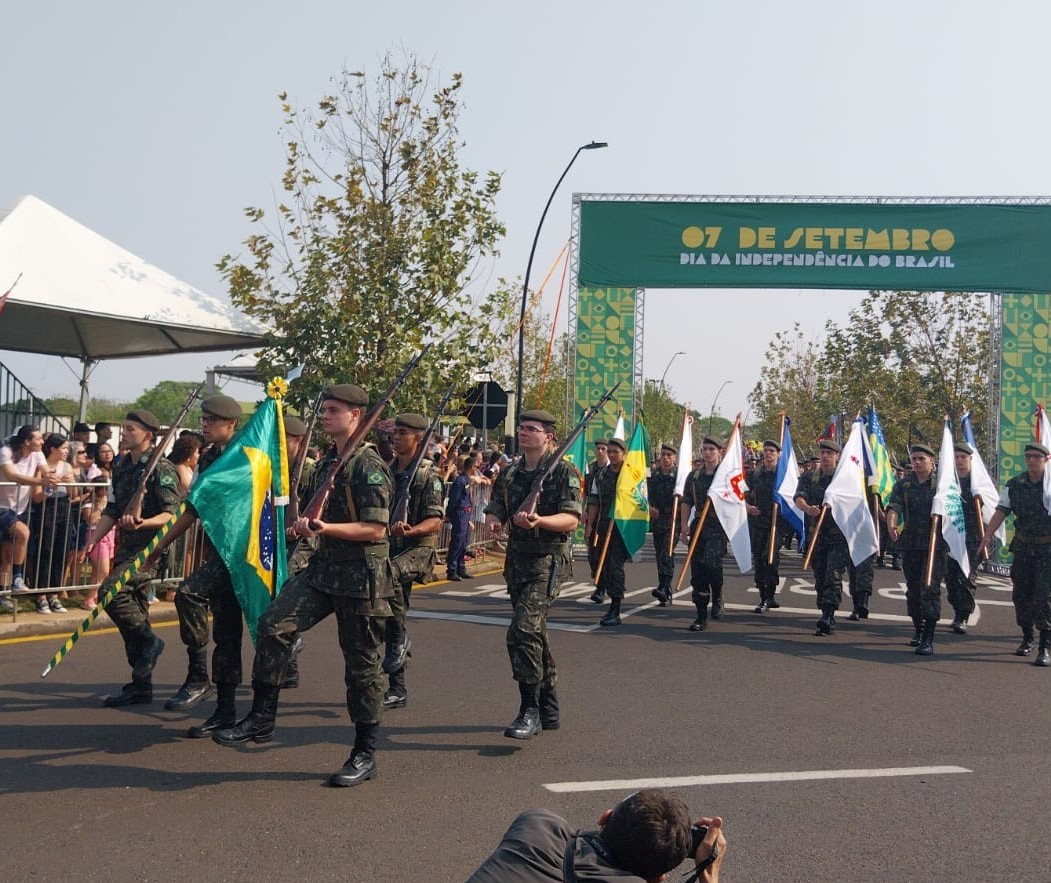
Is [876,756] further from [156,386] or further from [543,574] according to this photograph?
[156,386]

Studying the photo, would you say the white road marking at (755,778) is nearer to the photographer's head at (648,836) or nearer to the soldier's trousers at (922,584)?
the photographer's head at (648,836)

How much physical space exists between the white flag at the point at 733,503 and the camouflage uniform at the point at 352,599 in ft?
23.9

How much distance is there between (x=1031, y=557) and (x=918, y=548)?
3.43 feet

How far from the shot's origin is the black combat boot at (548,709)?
275 inches

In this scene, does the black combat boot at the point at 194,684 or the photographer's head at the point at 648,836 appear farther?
the black combat boot at the point at 194,684

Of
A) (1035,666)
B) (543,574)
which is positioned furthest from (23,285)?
(1035,666)

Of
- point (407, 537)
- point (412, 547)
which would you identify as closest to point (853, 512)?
point (412, 547)

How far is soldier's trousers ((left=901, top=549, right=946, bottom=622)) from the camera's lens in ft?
35.0

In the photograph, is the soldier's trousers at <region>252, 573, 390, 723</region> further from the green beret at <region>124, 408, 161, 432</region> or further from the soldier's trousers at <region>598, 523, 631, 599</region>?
the soldier's trousers at <region>598, 523, 631, 599</region>

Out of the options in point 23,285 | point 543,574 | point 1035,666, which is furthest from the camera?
point 23,285

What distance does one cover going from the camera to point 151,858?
14.8 ft

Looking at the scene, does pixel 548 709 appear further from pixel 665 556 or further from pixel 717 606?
pixel 665 556

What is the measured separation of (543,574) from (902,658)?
4.78 m

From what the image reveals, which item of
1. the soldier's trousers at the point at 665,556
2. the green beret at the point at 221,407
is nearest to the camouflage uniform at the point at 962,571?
the soldier's trousers at the point at 665,556
